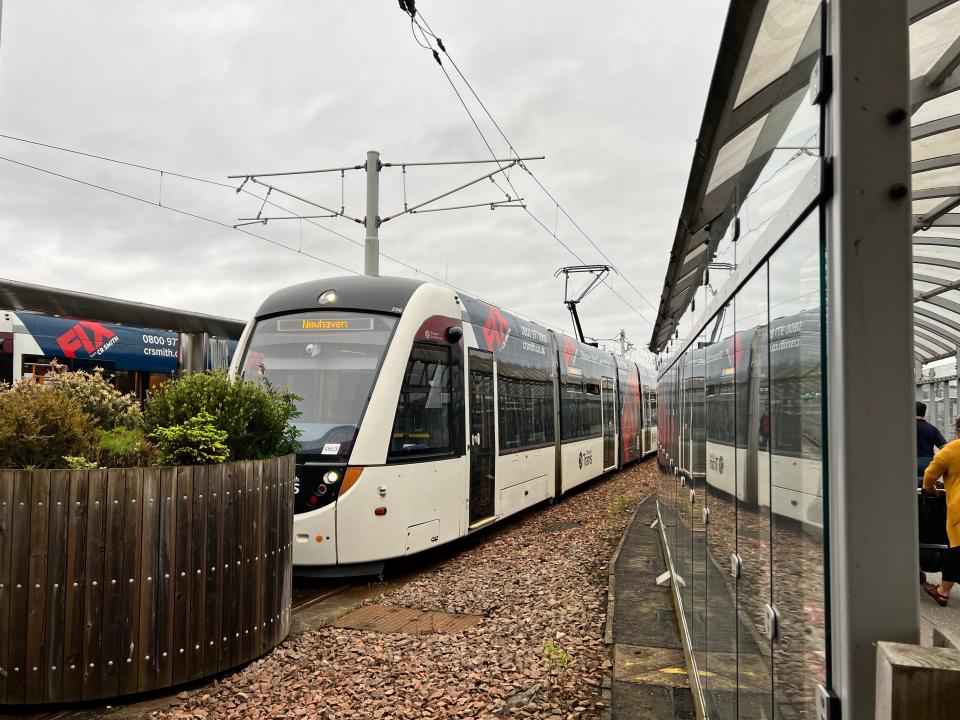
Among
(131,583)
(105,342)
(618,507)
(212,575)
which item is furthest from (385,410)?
(105,342)

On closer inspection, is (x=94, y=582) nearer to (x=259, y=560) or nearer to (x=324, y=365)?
(x=259, y=560)

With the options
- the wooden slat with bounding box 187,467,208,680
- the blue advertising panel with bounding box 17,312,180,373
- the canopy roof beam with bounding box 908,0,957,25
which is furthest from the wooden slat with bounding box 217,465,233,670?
the blue advertising panel with bounding box 17,312,180,373

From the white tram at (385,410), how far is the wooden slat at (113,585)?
2.14m

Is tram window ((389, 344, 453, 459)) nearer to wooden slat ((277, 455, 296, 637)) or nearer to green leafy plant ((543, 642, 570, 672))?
wooden slat ((277, 455, 296, 637))

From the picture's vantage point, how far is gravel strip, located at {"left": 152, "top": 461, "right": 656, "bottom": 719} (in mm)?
4656

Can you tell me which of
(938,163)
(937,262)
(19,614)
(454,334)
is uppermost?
(938,163)

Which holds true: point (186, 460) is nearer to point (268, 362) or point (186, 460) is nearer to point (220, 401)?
point (220, 401)

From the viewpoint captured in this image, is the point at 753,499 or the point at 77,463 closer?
the point at 753,499

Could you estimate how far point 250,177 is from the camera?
15383 millimetres

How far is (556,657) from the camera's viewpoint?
5.40m

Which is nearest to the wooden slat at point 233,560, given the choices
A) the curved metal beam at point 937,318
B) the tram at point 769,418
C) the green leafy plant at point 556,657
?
the green leafy plant at point 556,657

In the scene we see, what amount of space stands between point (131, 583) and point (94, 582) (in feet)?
0.66

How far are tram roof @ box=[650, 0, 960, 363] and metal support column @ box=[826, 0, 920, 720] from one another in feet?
0.72

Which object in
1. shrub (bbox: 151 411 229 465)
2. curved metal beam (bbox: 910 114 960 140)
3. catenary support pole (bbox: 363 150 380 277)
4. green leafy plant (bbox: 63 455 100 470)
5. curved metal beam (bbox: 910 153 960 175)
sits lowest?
green leafy plant (bbox: 63 455 100 470)
